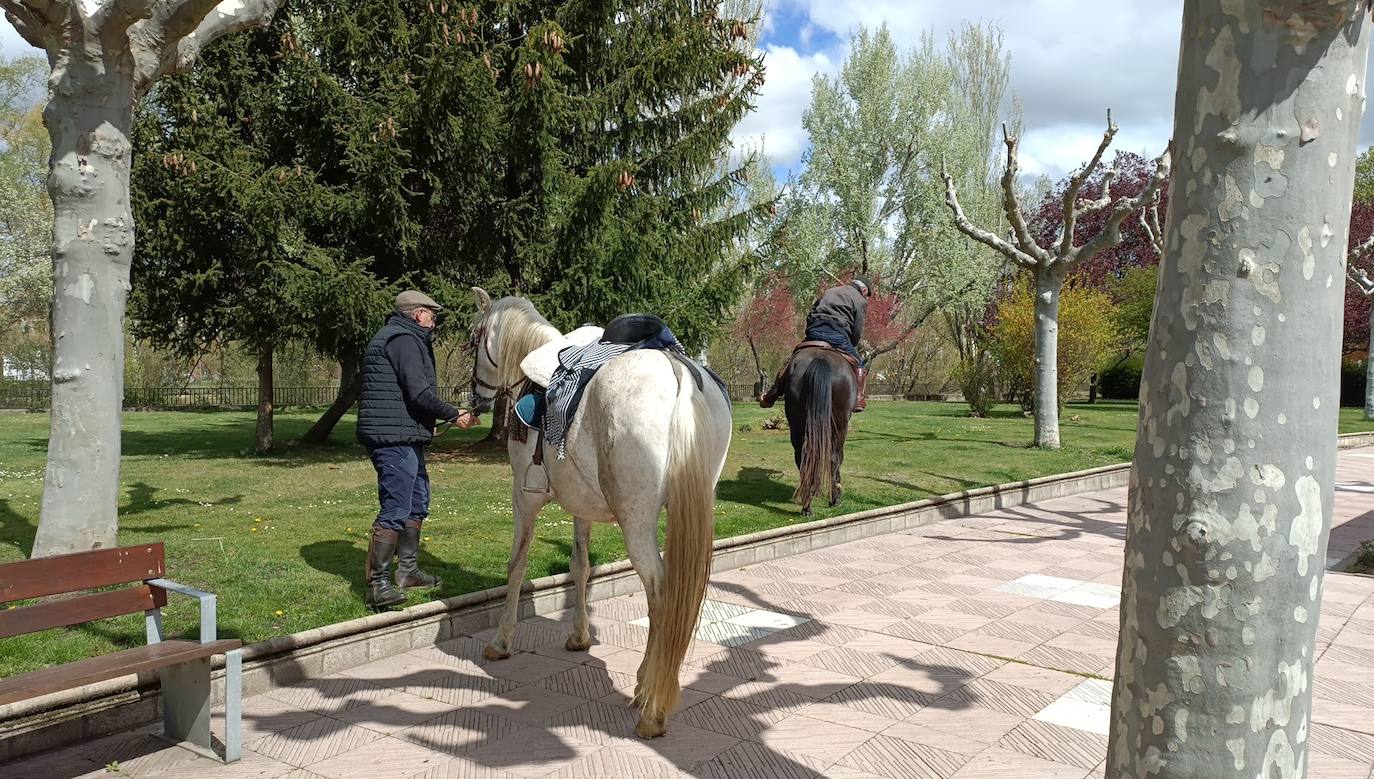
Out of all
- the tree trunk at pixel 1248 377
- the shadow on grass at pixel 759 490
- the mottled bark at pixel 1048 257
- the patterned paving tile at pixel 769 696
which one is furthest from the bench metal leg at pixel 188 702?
the mottled bark at pixel 1048 257

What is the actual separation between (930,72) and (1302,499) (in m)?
35.1

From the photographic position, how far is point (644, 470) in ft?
14.4

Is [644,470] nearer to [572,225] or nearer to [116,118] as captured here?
[116,118]

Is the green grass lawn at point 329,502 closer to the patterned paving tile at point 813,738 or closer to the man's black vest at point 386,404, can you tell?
the man's black vest at point 386,404

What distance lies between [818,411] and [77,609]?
6.99 m

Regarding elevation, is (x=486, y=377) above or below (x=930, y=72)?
below

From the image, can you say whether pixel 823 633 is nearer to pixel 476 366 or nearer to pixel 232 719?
pixel 476 366

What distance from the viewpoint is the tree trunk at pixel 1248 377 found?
183 centimetres

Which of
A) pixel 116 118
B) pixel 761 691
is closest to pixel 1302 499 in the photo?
pixel 761 691

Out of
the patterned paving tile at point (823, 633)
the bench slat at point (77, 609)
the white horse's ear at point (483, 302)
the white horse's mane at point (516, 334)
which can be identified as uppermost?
the white horse's ear at point (483, 302)

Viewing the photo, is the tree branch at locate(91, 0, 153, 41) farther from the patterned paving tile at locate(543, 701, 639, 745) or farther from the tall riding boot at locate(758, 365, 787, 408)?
the tall riding boot at locate(758, 365, 787, 408)

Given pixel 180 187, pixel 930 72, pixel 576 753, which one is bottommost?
pixel 576 753

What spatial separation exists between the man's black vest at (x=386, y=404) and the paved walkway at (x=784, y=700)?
137cm

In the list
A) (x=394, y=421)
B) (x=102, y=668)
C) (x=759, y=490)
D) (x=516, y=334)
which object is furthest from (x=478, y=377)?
(x=759, y=490)
